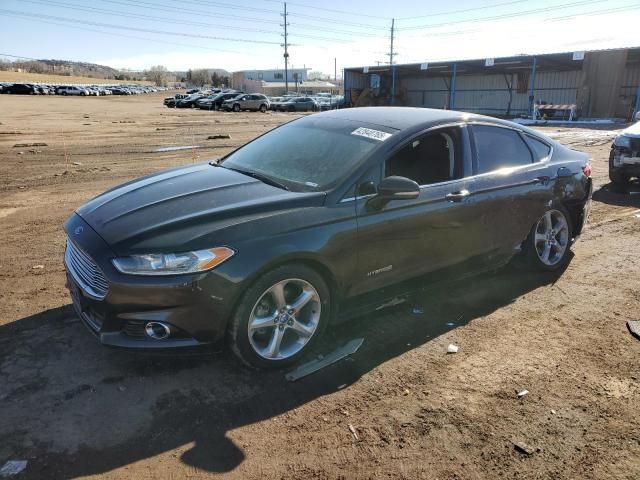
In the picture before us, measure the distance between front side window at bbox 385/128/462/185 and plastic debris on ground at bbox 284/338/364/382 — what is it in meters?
1.35

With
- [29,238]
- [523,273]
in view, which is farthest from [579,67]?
[29,238]

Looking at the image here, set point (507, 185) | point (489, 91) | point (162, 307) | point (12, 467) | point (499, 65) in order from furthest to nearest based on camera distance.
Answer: point (489, 91), point (499, 65), point (507, 185), point (162, 307), point (12, 467)

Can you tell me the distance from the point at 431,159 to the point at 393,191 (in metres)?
0.87

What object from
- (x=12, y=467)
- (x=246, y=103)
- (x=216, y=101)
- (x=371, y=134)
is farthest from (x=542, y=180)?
(x=216, y=101)

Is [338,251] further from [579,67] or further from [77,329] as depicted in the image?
[579,67]

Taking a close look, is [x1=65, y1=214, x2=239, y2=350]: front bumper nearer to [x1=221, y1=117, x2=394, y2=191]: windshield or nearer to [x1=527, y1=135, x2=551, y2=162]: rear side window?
[x1=221, y1=117, x2=394, y2=191]: windshield

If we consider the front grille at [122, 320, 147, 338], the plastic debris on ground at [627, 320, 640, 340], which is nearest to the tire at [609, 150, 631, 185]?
the plastic debris on ground at [627, 320, 640, 340]

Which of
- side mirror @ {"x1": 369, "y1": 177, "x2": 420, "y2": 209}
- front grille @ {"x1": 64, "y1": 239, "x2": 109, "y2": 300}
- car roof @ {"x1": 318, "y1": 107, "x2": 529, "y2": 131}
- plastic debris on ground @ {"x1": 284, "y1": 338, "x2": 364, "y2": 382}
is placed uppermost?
car roof @ {"x1": 318, "y1": 107, "x2": 529, "y2": 131}

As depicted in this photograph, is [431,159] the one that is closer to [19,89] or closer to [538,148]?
[538,148]

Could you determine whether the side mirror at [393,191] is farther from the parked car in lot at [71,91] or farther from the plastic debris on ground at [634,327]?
the parked car in lot at [71,91]

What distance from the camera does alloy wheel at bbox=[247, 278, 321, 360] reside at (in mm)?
3389

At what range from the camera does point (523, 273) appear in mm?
5387

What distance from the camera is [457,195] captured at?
14.1 feet

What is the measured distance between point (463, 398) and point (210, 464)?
5.38 feet
